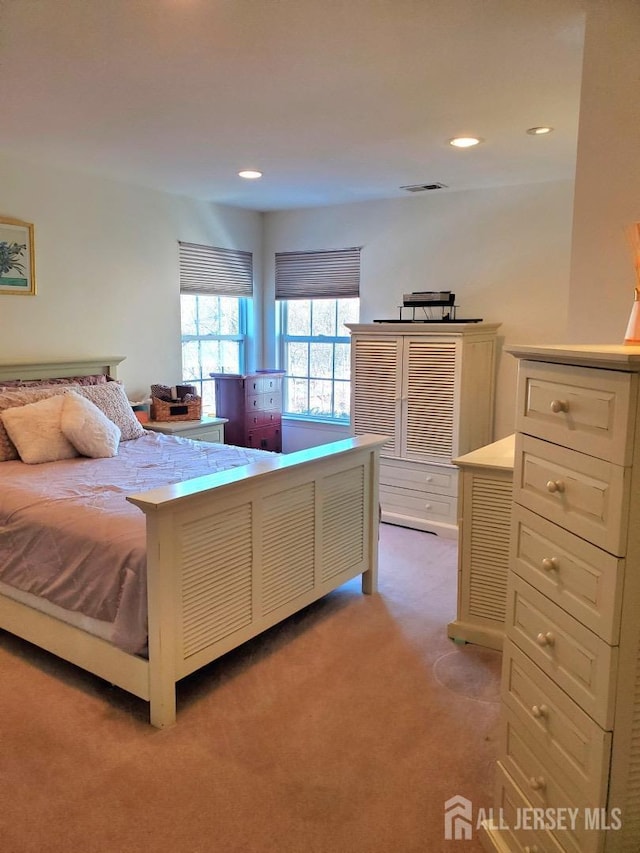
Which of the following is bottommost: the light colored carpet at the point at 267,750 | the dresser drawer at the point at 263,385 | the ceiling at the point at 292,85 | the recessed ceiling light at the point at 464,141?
the light colored carpet at the point at 267,750

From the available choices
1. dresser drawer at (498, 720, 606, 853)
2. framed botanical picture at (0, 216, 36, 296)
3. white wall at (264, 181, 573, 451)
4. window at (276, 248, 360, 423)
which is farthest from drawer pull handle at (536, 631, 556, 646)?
window at (276, 248, 360, 423)

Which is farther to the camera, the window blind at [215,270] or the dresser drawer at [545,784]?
the window blind at [215,270]

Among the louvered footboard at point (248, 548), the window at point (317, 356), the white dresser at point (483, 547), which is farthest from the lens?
the window at point (317, 356)

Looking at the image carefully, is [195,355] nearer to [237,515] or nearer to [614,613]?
[237,515]

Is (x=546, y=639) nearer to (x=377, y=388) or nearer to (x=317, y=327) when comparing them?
(x=377, y=388)

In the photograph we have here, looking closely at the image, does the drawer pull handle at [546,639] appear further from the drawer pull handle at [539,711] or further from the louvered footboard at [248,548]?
the louvered footboard at [248,548]

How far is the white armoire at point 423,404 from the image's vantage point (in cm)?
418

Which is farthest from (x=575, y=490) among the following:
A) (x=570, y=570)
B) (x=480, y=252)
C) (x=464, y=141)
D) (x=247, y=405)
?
(x=247, y=405)

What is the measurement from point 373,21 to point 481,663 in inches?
95.7

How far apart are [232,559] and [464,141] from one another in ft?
7.94

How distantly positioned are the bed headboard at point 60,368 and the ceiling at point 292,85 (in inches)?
48.3

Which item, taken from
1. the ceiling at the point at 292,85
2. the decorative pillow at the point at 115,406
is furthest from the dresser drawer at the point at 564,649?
the decorative pillow at the point at 115,406

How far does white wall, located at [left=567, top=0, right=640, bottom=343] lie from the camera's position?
1.89m

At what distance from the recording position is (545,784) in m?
1.41
